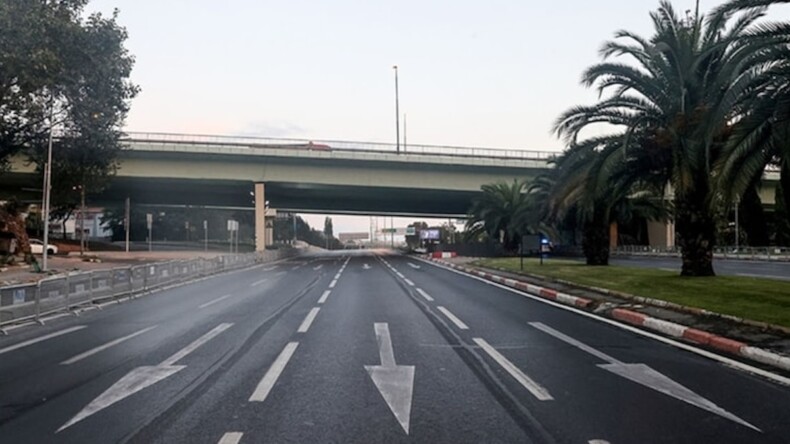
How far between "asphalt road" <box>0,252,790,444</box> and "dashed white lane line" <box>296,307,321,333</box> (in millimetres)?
39

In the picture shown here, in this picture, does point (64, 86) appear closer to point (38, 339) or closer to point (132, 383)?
point (38, 339)

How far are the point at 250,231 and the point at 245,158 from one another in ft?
265

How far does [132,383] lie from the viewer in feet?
25.0

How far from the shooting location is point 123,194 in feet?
204

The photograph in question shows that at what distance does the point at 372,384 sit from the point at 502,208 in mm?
45569

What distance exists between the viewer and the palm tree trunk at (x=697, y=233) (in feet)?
67.7

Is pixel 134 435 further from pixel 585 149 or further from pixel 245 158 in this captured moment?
pixel 245 158

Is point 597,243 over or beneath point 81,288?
over

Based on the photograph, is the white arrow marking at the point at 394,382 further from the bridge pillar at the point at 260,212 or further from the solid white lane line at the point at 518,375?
the bridge pillar at the point at 260,212

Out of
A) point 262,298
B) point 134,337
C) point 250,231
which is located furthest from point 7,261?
point 250,231

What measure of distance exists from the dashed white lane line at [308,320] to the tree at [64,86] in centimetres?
1688

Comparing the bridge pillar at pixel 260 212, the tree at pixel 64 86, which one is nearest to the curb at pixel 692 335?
the tree at pixel 64 86

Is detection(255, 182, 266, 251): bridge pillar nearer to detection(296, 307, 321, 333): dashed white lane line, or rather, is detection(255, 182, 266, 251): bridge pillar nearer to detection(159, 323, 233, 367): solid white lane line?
detection(296, 307, 321, 333): dashed white lane line

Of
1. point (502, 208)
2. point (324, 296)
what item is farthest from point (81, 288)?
point (502, 208)
